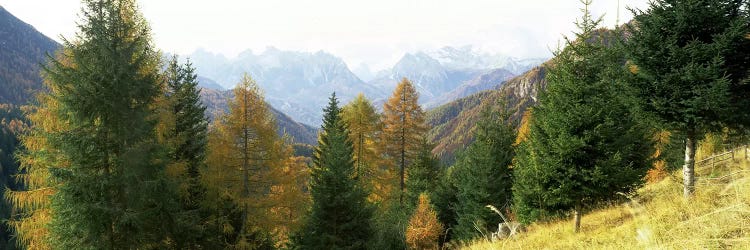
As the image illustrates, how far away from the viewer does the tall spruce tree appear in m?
10.2

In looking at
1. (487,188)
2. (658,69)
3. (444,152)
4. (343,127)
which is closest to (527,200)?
(658,69)

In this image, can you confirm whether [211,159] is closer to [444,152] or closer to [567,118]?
[567,118]


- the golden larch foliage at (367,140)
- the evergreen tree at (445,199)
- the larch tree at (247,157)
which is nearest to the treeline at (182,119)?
the larch tree at (247,157)

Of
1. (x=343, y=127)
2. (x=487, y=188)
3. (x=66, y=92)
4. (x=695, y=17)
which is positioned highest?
(x=695, y=17)

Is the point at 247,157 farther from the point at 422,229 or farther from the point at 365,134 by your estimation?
the point at 365,134

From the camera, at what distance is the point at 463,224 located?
81.0 ft

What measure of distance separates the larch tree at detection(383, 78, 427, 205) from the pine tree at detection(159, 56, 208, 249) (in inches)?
605

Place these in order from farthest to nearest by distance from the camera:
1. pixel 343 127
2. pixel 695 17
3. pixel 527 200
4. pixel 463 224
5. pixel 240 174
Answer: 1. pixel 343 127
2. pixel 463 224
3. pixel 240 174
4. pixel 527 200
5. pixel 695 17

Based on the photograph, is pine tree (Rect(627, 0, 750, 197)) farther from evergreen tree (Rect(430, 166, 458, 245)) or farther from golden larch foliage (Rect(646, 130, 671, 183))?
golden larch foliage (Rect(646, 130, 671, 183))

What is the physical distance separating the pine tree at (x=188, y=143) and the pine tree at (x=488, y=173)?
556 inches

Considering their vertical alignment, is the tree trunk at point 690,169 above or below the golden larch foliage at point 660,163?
above

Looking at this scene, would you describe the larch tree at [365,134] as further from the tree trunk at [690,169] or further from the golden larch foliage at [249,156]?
the tree trunk at [690,169]

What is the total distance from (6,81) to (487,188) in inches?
10056

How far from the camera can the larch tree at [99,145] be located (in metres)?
10.2
